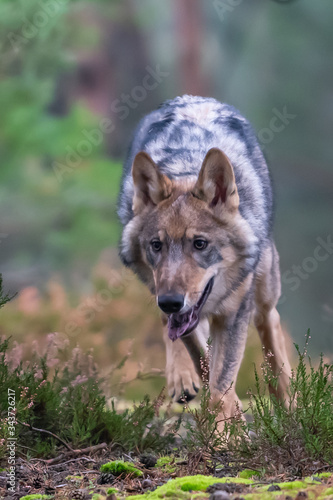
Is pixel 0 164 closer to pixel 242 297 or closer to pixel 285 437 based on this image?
pixel 242 297

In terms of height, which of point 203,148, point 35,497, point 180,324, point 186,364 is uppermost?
point 203,148

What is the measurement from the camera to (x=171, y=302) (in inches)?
152

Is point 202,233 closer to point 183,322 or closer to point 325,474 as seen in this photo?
point 183,322

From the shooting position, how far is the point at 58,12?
34.8 ft

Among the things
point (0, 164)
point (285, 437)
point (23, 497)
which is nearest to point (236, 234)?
point (285, 437)

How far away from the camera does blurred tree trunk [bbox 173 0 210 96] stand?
11367mm

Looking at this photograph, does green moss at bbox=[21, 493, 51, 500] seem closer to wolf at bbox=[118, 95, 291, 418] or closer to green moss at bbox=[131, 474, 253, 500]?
green moss at bbox=[131, 474, 253, 500]

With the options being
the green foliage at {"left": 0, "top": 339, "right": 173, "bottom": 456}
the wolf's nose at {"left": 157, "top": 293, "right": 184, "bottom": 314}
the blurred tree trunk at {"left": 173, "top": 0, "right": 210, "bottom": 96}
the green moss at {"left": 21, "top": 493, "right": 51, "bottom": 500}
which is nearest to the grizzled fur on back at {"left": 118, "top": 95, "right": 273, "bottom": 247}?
the wolf's nose at {"left": 157, "top": 293, "right": 184, "bottom": 314}

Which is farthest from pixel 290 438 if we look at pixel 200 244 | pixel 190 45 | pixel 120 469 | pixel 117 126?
pixel 190 45

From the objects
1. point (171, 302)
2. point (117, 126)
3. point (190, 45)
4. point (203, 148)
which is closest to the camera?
point (171, 302)

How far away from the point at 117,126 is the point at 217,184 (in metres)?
7.15

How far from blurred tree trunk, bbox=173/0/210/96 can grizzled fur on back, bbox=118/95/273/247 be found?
6.11 meters

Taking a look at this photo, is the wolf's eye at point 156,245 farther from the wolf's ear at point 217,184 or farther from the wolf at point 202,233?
the wolf's ear at point 217,184

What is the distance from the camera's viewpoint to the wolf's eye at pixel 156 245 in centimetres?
425
